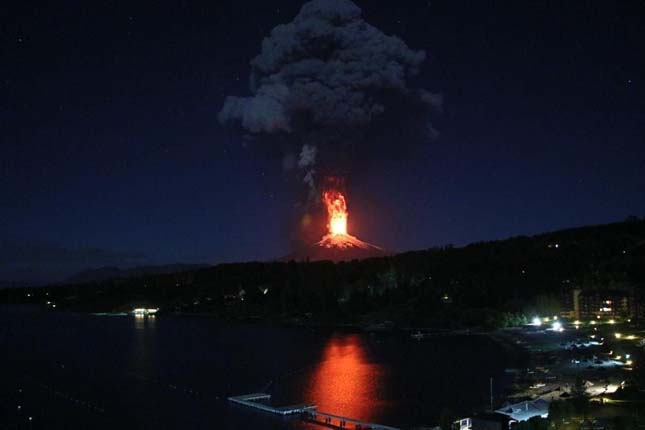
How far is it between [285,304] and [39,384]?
23399 mm

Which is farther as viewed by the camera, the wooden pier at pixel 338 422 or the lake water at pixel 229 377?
the lake water at pixel 229 377

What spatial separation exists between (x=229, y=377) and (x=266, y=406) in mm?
4369

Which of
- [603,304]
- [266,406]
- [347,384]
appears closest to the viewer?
[266,406]

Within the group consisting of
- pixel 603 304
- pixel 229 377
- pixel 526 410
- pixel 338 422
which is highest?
pixel 603 304

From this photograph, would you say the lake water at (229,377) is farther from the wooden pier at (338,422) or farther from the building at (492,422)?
the building at (492,422)

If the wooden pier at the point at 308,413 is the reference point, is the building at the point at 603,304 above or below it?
above

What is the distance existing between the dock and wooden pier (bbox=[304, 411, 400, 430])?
0.30 metres

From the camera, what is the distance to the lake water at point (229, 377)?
1292 cm

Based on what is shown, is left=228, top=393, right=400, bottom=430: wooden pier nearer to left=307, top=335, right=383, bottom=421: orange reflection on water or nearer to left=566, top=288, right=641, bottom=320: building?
left=307, top=335, right=383, bottom=421: orange reflection on water

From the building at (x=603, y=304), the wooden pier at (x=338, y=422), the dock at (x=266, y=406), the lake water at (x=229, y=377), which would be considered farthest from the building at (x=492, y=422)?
the building at (x=603, y=304)

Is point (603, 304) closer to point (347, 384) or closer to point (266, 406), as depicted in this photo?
point (347, 384)

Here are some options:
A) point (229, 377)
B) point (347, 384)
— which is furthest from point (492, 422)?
point (229, 377)

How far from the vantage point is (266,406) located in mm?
13383

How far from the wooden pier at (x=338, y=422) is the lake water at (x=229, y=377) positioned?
1.25 feet
